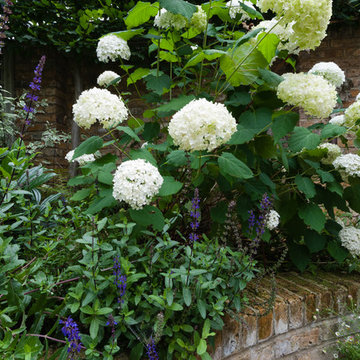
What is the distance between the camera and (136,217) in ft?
3.97

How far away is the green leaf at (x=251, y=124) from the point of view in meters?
1.34

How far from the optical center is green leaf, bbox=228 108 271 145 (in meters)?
1.34

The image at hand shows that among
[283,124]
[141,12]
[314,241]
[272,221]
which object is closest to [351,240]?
[314,241]

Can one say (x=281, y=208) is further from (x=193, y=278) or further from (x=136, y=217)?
(x=136, y=217)

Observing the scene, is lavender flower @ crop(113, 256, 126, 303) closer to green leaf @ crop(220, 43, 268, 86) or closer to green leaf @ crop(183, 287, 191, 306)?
green leaf @ crop(183, 287, 191, 306)

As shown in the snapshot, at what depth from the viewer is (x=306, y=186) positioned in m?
1.58

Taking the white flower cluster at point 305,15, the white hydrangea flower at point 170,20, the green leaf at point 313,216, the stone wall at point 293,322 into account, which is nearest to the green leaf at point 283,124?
the white flower cluster at point 305,15

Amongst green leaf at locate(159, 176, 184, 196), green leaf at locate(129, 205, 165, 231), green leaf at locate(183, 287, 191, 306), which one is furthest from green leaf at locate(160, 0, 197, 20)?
green leaf at locate(183, 287, 191, 306)

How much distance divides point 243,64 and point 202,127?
0.44 metres

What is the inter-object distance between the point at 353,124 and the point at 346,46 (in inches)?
100

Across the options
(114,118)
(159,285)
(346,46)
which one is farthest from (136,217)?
(346,46)

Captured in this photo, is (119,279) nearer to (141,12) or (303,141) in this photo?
(303,141)

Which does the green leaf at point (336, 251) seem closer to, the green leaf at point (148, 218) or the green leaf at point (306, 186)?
the green leaf at point (306, 186)

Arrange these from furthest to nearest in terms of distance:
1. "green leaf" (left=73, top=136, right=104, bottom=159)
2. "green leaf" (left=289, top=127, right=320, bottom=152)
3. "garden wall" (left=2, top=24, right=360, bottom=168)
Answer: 1. "garden wall" (left=2, top=24, right=360, bottom=168)
2. "green leaf" (left=289, top=127, right=320, bottom=152)
3. "green leaf" (left=73, top=136, right=104, bottom=159)
